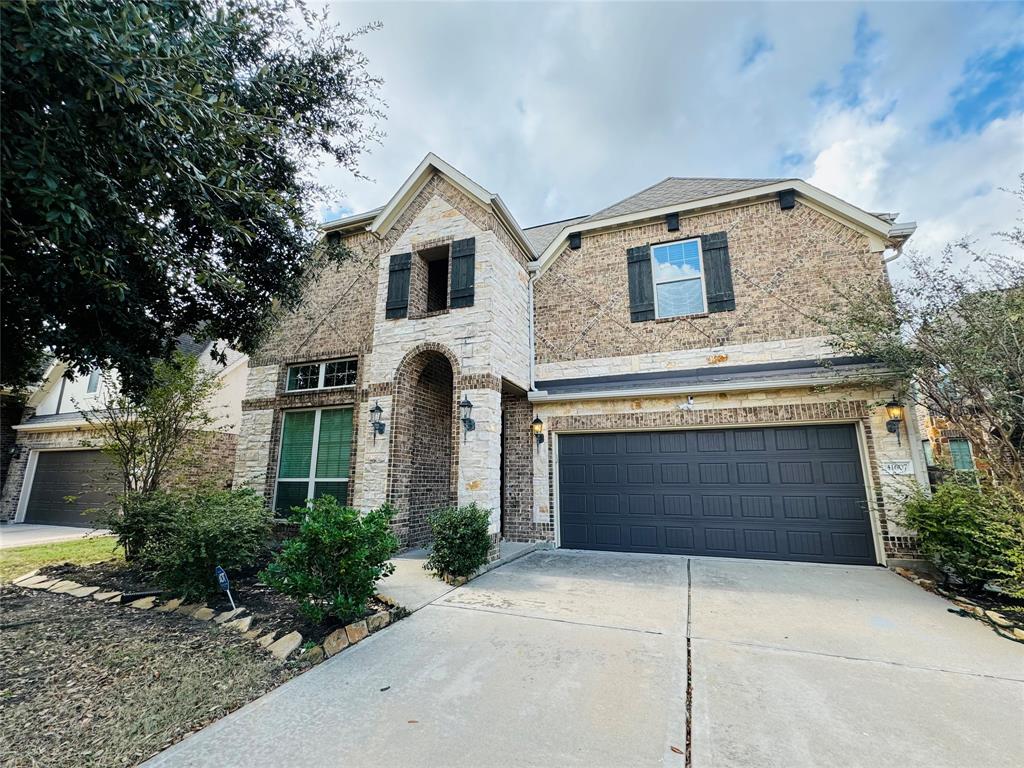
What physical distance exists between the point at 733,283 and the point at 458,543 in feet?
22.2

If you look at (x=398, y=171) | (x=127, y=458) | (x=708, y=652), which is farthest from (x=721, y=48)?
(x=127, y=458)

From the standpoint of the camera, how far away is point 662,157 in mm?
10188

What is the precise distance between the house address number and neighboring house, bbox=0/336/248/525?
14539mm

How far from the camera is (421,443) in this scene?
7984 millimetres

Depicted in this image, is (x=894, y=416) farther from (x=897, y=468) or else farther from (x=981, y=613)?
(x=981, y=613)

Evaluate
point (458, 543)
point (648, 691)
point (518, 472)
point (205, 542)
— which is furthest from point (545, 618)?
point (518, 472)

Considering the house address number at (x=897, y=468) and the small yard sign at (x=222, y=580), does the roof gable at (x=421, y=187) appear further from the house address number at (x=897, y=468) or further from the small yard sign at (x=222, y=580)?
the house address number at (x=897, y=468)

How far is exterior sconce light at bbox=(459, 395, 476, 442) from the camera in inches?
273

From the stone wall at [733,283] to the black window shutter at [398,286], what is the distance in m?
2.80

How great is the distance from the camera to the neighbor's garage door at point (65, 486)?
41.4 feet

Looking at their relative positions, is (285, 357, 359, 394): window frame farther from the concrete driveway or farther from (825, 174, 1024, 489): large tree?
(825, 174, 1024, 489): large tree

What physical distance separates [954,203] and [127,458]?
47.6ft

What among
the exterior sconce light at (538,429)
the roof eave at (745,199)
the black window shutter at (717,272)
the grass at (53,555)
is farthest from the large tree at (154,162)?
the black window shutter at (717,272)

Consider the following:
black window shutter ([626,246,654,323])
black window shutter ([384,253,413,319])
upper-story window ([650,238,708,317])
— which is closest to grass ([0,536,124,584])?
black window shutter ([384,253,413,319])
